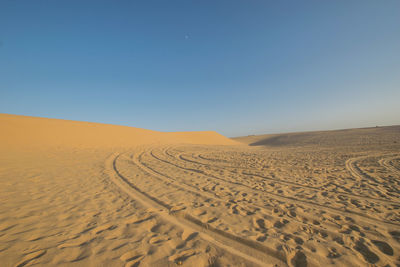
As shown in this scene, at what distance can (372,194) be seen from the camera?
15.0 ft

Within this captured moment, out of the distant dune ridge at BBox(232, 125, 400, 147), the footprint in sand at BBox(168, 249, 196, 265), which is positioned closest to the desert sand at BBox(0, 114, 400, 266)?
the footprint in sand at BBox(168, 249, 196, 265)

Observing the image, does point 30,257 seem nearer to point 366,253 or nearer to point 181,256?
point 181,256

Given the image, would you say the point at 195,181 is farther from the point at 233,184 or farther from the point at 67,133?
the point at 67,133

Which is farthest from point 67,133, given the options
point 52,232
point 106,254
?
point 106,254

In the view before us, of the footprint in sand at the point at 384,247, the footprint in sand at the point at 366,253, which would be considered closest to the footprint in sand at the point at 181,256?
the footprint in sand at the point at 366,253

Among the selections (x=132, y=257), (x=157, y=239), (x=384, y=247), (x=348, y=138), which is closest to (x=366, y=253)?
(x=384, y=247)

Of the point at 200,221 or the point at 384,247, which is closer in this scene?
the point at 384,247

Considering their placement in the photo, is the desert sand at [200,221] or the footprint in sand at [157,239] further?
the footprint in sand at [157,239]

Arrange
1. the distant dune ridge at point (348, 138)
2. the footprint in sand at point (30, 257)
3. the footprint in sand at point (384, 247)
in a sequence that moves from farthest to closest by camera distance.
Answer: the distant dune ridge at point (348, 138) < the footprint in sand at point (384, 247) < the footprint in sand at point (30, 257)

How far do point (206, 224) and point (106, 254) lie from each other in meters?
1.70

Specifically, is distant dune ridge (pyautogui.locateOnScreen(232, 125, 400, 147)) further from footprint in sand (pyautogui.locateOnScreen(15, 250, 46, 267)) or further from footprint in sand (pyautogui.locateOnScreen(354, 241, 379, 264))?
footprint in sand (pyautogui.locateOnScreen(15, 250, 46, 267))

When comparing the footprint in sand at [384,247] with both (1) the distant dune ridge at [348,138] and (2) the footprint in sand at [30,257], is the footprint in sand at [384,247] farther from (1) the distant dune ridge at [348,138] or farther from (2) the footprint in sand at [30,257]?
(1) the distant dune ridge at [348,138]

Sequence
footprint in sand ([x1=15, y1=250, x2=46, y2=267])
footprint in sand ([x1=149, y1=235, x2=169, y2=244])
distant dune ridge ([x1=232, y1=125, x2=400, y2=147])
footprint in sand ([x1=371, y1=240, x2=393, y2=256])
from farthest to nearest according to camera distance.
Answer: distant dune ridge ([x1=232, y1=125, x2=400, y2=147]) < footprint in sand ([x1=149, y1=235, x2=169, y2=244]) < footprint in sand ([x1=371, y1=240, x2=393, y2=256]) < footprint in sand ([x1=15, y1=250, x2=46, y2=267])

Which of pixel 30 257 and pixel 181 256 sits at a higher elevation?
pixel 30 257
